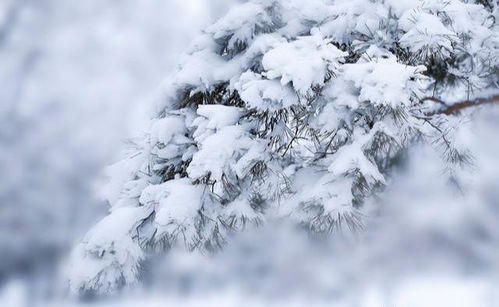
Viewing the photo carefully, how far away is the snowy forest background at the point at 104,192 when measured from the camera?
3.65 meters

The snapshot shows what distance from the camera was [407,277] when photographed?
8.63m

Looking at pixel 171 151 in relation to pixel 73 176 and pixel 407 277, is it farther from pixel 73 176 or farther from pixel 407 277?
pixel 73 176

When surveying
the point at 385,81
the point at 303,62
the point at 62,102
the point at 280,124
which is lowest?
the point at 62,102

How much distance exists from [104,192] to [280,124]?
1.17 meters

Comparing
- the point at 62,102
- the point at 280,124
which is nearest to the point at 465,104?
the point at 280,124

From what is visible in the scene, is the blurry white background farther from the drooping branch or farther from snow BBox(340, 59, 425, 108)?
snow BBox(340, 59, 425, 108)

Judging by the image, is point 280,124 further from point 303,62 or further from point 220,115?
point 303,62

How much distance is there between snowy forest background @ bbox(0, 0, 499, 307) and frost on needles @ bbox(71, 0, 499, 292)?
0.34 feet

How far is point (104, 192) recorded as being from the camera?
114 inches

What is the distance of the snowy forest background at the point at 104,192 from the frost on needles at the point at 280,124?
0.10m

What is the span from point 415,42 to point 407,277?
727 cm

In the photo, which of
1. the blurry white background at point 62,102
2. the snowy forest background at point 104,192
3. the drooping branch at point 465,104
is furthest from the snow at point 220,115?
the blurry white background at point 62,102

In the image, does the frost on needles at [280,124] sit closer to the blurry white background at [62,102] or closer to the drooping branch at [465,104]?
the drooping branch at [465,104]

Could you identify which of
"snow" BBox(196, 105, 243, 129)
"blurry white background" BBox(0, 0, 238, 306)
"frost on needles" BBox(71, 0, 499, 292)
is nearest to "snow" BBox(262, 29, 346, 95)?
"frost on needles" BBox(71, 0, 499, 292)
